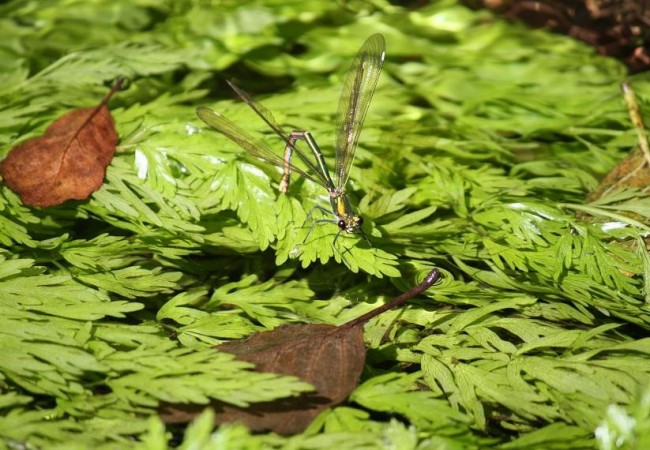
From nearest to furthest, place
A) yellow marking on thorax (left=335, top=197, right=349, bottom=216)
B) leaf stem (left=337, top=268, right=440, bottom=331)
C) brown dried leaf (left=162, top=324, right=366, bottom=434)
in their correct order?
1. brown dried leaf (left=162, top=324, right=366, bottom=434)
2. leaf stem (left=337, top=268, right=440, bottom=331)
3. yellow marking on thorax (left=335, top=197, right=349, bottom=216)

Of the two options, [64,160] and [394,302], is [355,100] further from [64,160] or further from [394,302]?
[64,160]

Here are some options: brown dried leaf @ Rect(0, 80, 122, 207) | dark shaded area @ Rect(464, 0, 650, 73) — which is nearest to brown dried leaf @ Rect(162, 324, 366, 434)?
brown dried leaf @ Rect(0, 80, 122, 207)

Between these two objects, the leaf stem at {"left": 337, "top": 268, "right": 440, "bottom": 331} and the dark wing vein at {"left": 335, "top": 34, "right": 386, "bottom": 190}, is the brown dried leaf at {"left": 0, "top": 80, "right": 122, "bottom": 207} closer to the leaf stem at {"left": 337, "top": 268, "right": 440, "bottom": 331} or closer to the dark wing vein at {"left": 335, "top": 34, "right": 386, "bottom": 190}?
the dark wing vein at {"left": 335, "top": 34, "right": 386, "bottom": 190}

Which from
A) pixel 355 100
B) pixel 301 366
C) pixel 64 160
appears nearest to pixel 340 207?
pixel 355 100

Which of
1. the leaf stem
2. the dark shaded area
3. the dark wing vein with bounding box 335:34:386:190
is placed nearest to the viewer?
the leaf stem

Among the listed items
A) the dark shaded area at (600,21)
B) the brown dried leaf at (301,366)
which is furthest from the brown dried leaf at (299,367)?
the dark shaded area at (600,21)

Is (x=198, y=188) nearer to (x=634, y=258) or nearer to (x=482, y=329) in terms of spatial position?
(x=482, y=329)

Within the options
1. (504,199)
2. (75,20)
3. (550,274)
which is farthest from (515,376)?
(75,20)
